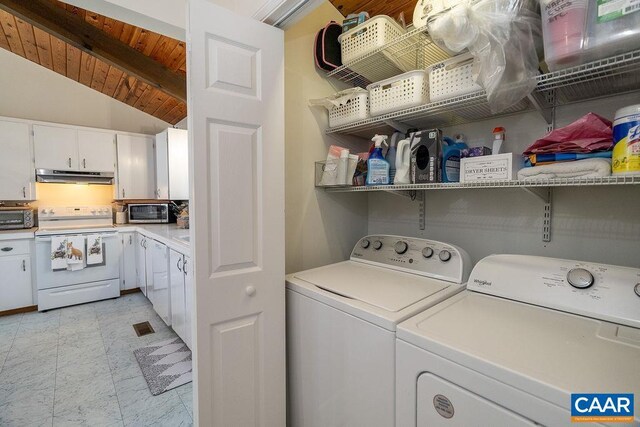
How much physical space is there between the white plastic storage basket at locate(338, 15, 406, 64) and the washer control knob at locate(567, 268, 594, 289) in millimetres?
1236

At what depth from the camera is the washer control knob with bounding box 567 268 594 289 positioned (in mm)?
985

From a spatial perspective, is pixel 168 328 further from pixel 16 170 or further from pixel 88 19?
pixel 88 19

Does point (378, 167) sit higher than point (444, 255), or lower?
higher

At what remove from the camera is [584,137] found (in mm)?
938

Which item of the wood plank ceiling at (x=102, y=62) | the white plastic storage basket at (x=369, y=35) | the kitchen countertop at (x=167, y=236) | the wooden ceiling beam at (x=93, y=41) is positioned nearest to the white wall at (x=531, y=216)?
the white plastic storage basket at (x=369, y=35)

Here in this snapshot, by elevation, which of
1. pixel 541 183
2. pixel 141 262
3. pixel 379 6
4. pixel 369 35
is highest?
pixel 379 6

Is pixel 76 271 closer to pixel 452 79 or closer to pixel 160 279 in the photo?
pixel 160 279

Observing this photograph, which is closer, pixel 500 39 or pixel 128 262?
pixel 500 39

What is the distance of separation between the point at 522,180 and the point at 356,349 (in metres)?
0.85

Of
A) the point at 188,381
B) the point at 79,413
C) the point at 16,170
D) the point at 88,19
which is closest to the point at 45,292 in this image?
the point at 16,170

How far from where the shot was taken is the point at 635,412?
544mm

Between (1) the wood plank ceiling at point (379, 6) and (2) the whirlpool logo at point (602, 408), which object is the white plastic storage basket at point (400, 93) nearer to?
(1) the wood plank ceiling at point (379, 6)

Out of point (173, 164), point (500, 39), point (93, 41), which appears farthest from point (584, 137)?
point (173, 164)

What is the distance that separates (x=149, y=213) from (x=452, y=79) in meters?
4.28
